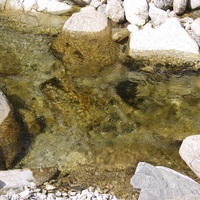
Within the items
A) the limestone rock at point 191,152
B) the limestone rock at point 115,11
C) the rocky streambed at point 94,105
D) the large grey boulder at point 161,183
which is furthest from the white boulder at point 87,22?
the large grey boulder at point 161,183

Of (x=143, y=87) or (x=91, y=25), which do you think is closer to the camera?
(x=143, y=87)

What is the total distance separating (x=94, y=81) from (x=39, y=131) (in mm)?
1895

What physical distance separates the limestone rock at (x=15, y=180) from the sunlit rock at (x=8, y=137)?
46 centimetres

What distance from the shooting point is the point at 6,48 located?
9.09 metres

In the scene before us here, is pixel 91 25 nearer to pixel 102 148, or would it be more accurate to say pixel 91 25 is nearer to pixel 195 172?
pixel 102 148

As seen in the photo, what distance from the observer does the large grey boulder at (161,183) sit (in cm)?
500

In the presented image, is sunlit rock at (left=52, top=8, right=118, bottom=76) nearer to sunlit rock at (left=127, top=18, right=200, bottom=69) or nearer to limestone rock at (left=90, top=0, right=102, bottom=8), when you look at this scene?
sunlit rock at (left=127, top=18, right=200, bottom=69)

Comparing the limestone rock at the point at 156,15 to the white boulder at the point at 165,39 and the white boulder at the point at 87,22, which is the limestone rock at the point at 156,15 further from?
the white boulder at the point at 87,22

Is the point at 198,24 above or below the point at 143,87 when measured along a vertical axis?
above

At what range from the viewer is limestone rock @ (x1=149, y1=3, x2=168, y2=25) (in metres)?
9.14

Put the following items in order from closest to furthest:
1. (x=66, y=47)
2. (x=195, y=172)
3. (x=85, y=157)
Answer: (x=195, y=172), (x=85, y=157), (x=66, y=47)

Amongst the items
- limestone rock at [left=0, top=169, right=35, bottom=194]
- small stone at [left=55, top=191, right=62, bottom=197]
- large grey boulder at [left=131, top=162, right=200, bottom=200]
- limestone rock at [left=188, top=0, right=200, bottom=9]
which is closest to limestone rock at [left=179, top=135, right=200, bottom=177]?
large grey boulder at [left=131, top=162, right=200, bottom=200]

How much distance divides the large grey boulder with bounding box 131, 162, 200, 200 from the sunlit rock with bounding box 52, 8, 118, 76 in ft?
Answer: 11.0

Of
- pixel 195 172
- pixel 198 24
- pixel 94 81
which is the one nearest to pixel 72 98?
pixel 94 81
